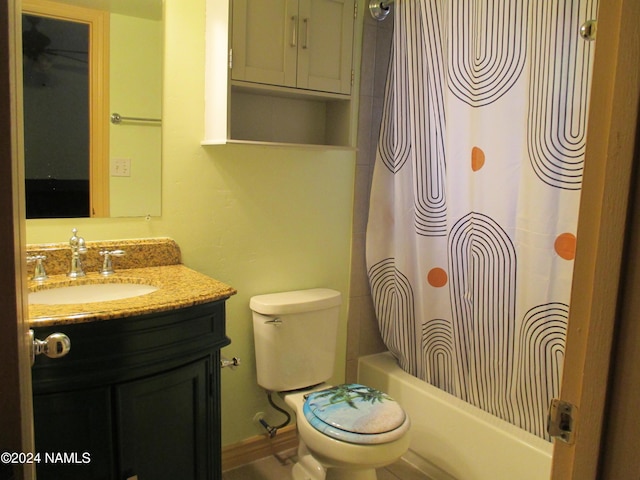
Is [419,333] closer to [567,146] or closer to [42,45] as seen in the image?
[567,146]

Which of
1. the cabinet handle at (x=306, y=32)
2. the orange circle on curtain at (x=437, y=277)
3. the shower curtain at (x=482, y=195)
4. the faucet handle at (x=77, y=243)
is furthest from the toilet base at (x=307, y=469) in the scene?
the cabinet handle at (x=306, y=32)

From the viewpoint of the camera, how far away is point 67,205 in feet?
5.61

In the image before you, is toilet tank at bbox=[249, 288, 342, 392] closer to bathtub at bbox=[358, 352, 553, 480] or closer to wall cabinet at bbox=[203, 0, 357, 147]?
bathtub at bbox=[358, 352, 553, 480]

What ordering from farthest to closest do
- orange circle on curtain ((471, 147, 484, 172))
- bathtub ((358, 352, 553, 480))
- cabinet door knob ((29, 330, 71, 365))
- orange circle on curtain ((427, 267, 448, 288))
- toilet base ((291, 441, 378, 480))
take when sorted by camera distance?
orange circle on curtain ((427, 267, 448, 288)) < toilet base ((291, 441, 378, 480)) < orange circle on curtain ((471, 147, 484, 172)) < bathtub ((358, 352, 553, 480)) < cabinet door knob ((29, 330, 71, 365))

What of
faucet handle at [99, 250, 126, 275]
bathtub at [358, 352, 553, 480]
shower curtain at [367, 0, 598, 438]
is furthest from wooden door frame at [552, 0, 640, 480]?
faucet handle at [99, 250, 126, 275]

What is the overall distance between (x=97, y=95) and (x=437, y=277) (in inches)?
57.0

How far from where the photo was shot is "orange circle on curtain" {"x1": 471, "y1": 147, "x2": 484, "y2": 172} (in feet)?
6.21

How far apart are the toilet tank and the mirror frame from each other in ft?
2.32

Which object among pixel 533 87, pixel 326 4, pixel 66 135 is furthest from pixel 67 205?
pixel 533 87

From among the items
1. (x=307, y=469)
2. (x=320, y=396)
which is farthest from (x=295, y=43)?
(x=307, y=469)

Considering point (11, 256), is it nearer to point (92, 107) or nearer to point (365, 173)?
point (92, 107)

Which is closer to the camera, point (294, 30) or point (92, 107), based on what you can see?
point (92, 107)

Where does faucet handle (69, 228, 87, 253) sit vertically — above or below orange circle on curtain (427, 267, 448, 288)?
above

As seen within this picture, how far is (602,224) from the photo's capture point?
0.61 meters
